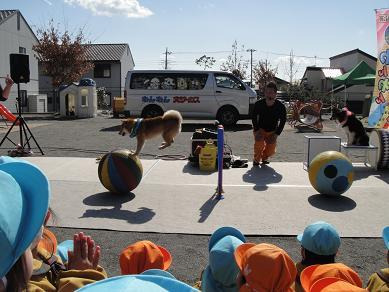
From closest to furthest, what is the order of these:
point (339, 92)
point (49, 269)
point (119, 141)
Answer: point (49, 269) < point (119, 141) < point (339, 92)

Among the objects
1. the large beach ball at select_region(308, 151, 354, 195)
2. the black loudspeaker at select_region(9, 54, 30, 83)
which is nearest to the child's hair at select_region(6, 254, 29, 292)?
the large beach ball at select_region(308, 151, 354, 195)

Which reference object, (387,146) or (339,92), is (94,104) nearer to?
(387,146)

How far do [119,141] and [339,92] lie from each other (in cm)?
3233

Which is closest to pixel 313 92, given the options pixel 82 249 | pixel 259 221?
pixel 259 221

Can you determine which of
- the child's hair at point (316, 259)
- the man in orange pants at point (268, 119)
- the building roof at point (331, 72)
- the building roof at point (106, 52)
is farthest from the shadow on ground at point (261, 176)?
the building roof at point (331, 72)

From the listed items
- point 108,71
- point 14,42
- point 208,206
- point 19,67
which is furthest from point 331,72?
point 208,206

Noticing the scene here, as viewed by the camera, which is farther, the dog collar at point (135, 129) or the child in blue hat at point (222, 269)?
the dog collar at point (135, 129)

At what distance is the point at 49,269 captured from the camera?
6.34 feet

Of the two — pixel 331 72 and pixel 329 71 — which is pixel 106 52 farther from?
pixel 331 72

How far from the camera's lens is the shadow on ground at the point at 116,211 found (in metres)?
5.61

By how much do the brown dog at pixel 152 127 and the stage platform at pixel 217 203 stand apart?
701 mm

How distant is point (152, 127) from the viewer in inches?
336

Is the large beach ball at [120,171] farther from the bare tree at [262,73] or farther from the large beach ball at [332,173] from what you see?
the bare tree at [262,73]

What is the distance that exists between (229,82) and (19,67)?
10.3m
